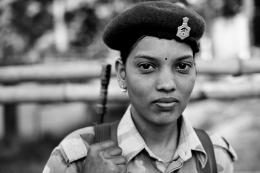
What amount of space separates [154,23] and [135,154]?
73 cm

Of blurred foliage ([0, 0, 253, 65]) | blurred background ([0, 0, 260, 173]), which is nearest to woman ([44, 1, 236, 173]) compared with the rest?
blurred background ([0, 0, 260, 173])

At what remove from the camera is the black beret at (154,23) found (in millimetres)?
1480

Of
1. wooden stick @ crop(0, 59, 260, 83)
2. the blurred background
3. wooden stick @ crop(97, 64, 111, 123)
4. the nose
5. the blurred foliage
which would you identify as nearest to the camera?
the nose

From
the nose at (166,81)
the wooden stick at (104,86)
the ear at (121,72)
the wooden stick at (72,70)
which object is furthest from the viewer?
the wooden stick at (72,70)

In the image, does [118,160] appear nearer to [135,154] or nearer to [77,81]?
[135,154]

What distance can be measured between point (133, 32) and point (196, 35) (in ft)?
1.21

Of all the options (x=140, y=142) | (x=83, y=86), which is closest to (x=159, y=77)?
(x=140, y=142)

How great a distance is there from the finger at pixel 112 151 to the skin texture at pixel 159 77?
231 millimetres

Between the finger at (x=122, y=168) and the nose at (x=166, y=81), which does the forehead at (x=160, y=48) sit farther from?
the finger at (x=122, y=168)

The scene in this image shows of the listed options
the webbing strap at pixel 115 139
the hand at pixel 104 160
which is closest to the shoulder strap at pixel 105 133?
the webbing strap at pixel 115 139

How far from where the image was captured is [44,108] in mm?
7074

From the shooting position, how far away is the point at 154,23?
1.47m

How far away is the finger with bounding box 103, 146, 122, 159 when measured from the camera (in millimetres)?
1493

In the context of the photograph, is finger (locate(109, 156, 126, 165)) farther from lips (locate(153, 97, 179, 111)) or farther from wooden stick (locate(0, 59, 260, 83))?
wooden stick (locate(0, 59, 260, 83))
